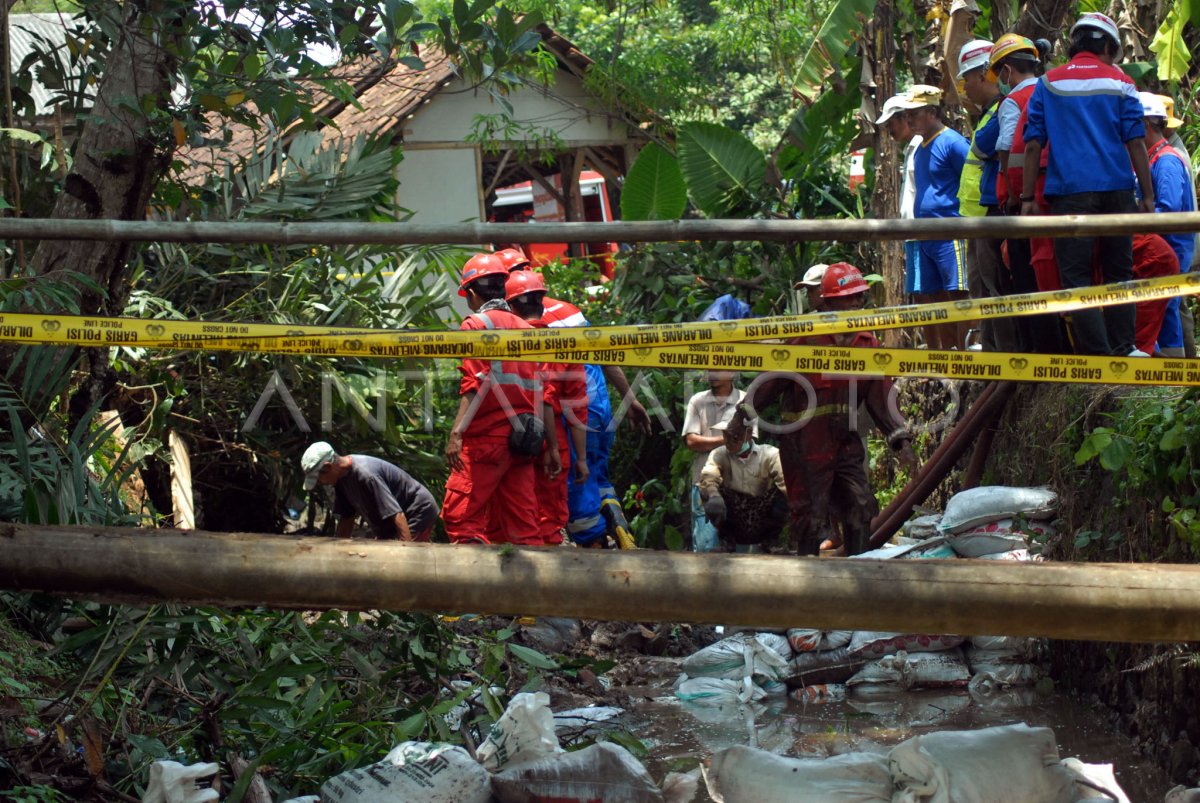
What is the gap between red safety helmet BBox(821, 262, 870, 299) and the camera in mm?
6402

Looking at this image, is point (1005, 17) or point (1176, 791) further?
point (1005, 17)

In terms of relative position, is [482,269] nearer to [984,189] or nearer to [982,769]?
[984,189]

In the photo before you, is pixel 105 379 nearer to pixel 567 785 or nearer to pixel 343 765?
pixel 343 765

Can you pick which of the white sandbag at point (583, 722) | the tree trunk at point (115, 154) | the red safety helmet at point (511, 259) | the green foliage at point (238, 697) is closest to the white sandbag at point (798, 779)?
the green foliage at point (238, 697)

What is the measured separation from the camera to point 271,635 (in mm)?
4148

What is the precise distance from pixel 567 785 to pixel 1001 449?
4.22m

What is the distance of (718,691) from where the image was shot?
18.9 feet

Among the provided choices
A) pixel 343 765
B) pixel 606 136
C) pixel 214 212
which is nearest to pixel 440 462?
pixel 214 212

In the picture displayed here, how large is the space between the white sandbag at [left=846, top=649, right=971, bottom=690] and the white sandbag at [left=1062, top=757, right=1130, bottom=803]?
8.08ft

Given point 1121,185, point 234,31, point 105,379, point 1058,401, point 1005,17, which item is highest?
point 1005,17

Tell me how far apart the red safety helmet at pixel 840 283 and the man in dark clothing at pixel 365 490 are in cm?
240

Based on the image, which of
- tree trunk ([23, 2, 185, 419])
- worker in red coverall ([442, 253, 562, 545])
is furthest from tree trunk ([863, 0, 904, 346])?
tree trunk ([23, 2, 185, 419])

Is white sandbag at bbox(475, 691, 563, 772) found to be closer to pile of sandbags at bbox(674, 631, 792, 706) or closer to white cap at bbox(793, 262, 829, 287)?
pile of sandbags at bbox(674, 631, 792, 706)

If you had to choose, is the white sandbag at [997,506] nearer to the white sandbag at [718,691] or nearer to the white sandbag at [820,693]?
the white sandbag at [820,693]
